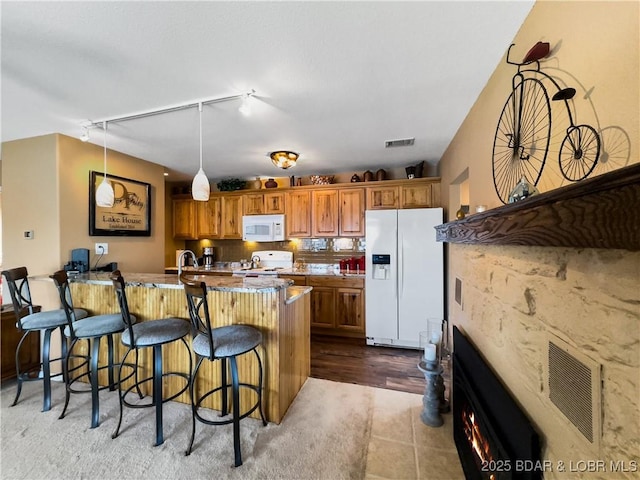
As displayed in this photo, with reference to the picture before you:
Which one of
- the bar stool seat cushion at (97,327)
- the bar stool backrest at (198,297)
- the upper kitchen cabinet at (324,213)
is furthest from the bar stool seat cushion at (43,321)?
the upper kitchen cabinet at (324,213)

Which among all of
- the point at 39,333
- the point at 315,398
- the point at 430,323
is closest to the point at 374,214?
the point at 430,323

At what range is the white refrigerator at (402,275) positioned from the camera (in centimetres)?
328

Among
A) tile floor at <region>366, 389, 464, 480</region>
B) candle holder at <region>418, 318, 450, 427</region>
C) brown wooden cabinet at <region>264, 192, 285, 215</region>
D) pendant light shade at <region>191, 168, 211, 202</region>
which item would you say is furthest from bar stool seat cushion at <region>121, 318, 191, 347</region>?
brown wooden cabinet at <region>264, 192, 285, 215</region>

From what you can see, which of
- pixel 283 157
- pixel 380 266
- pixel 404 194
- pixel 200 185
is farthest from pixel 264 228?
pixel 404 194

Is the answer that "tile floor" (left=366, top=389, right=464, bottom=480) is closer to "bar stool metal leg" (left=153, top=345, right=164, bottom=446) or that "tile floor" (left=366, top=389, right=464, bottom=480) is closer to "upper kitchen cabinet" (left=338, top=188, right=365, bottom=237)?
"bar stool metal leg" (left=153, top=345, right=164, bottom=446)

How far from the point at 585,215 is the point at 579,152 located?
55 centimetres

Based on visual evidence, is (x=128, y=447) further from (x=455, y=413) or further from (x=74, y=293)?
(x=455, y=413)

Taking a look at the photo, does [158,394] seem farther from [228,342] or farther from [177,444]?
[228,342]

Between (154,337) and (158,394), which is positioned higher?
(154,337)

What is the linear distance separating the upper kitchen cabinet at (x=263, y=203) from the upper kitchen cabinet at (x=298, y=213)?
5.3 inches

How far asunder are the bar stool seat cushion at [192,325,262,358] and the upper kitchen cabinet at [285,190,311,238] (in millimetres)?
2531

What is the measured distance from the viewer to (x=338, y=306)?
12.2 ft

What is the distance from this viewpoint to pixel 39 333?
8.69 feet

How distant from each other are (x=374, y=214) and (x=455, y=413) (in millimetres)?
2339
